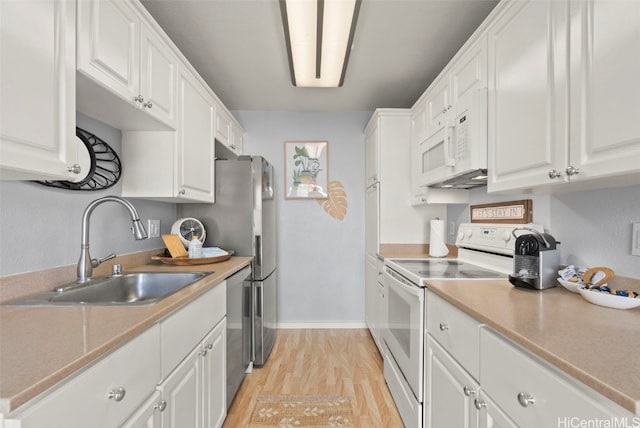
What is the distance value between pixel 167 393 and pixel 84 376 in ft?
1.49

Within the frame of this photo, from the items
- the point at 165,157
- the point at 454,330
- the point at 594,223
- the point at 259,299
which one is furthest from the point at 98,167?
the point at 594,223

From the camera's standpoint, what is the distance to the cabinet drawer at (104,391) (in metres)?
0.60

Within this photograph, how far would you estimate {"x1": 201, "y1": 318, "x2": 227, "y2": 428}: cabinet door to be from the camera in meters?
1.42

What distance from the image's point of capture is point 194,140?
6.67ft

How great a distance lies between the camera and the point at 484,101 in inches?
61.1

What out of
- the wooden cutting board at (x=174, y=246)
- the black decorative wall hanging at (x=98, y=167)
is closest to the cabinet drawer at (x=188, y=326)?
the wooden cutting board at (x=174, y=246)

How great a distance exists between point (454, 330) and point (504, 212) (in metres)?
1.02

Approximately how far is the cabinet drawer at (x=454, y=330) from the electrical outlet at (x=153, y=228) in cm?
186

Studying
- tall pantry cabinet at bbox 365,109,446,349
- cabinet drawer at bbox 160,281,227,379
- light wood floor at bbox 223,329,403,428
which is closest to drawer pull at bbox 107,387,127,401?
cabinet drawer at bbox 160,281,227,379

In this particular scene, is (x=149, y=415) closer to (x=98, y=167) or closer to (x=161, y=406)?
(x=161, y=406)

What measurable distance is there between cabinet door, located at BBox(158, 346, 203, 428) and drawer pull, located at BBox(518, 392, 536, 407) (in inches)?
42.4

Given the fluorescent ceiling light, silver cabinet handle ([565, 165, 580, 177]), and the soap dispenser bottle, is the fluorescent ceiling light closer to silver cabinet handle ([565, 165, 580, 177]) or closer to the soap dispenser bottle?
silver cabinet handle ([565, 165, 580, 177])

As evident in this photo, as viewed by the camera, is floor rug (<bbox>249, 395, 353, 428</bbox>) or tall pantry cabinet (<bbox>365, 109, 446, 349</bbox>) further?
tall pantry cabinet (<bbox>365, 109, 446, 349</bbox>)

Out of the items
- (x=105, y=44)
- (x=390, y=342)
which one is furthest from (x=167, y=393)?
(x=390, y=342)
